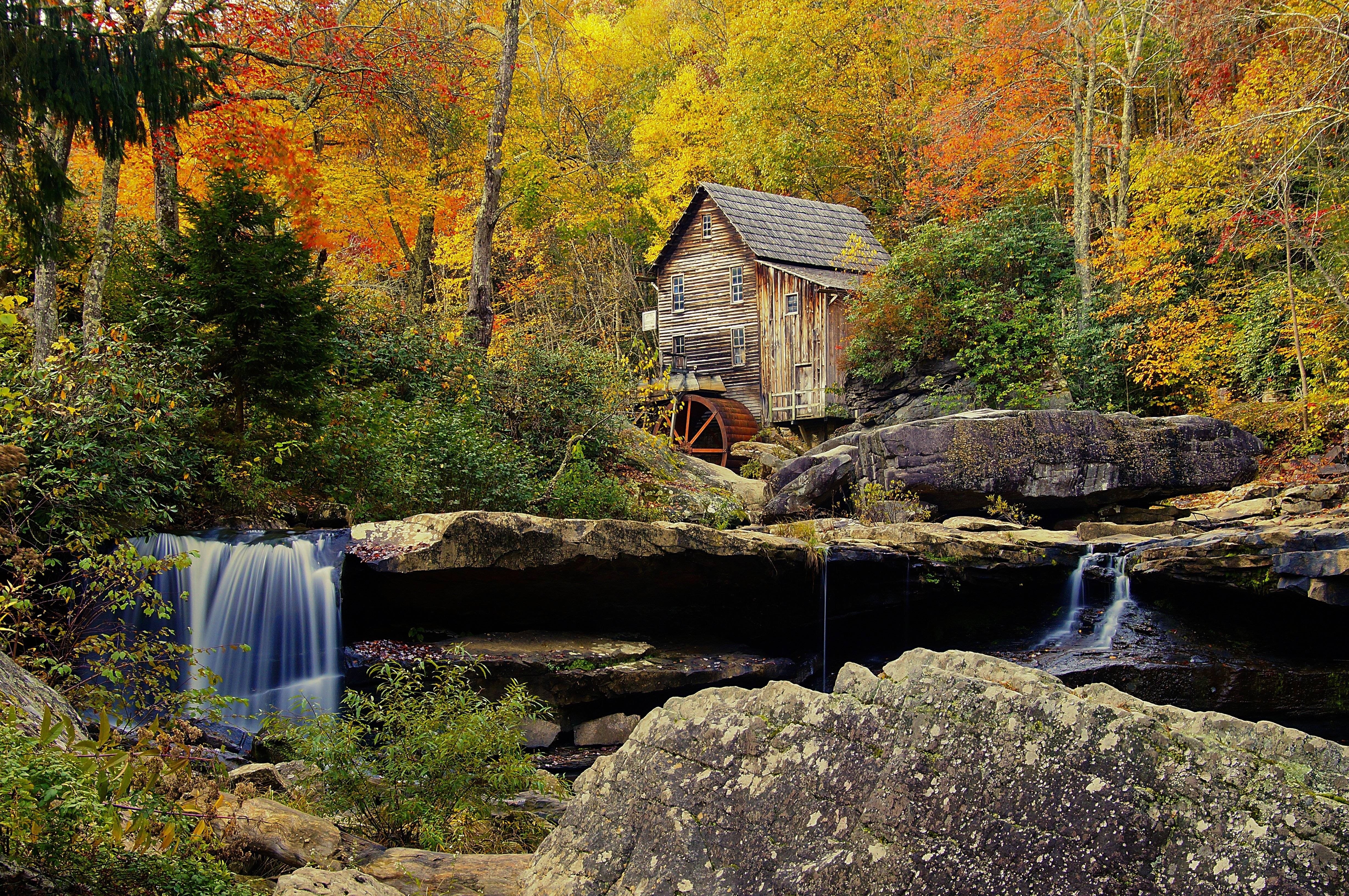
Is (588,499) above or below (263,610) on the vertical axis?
above

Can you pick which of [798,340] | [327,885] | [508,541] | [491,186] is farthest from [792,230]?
[327,885]

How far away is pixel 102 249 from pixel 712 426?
20790 mm

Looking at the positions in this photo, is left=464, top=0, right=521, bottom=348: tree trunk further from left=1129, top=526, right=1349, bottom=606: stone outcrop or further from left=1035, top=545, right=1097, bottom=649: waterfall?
left=1129, top=526, right=1349, bottom=606: stone outcrop

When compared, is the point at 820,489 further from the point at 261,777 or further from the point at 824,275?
the point at 824,275

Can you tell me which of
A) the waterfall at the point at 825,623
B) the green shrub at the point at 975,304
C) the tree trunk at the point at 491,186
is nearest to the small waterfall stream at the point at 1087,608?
the waterfall at the point at 825,623

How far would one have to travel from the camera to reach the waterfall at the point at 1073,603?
1265 centimetres

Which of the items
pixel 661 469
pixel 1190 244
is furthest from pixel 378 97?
pixel 1190 244

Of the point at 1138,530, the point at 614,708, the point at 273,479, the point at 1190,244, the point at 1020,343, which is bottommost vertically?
the point at 614,708

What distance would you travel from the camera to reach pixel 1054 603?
1294cm

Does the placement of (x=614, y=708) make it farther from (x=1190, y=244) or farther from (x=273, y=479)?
(x=1190, y=244)

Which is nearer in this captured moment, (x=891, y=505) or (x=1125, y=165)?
(x=891, y=505)

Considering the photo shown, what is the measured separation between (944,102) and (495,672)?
24.8 m

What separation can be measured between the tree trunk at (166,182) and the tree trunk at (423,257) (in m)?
12.2

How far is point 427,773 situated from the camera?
5664 mm
